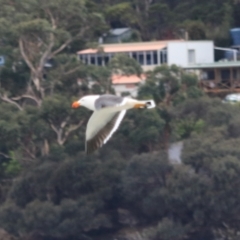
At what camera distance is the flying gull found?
1616 cm

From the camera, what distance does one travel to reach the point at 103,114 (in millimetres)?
16500

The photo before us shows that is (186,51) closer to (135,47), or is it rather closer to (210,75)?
(210,75)

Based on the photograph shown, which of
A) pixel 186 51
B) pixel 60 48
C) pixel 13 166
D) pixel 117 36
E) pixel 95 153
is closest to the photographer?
pixel 95 153

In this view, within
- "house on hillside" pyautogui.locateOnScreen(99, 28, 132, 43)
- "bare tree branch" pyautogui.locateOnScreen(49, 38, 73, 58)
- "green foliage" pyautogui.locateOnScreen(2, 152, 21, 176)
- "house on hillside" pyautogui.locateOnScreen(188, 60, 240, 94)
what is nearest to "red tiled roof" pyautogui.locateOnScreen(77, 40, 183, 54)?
"house on hillside" pyautogui.locateOnScreen(188, 60, 240, 94)

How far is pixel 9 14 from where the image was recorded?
100 ft

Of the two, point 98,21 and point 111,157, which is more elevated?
point 98,21

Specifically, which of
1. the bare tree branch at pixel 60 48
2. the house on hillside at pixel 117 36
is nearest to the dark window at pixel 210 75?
the house on hillside at pixel 117 36

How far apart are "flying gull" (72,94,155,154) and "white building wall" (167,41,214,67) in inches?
883

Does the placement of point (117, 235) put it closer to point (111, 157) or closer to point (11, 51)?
point (111, 157)

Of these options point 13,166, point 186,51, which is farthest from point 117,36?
point 13,166

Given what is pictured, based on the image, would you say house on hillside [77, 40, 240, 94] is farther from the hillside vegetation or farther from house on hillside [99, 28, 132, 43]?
the hillside vegetation

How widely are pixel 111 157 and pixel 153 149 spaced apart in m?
1.38

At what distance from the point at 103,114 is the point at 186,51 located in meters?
23.6

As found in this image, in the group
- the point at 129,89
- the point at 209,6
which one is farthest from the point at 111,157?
the point at 209,6
